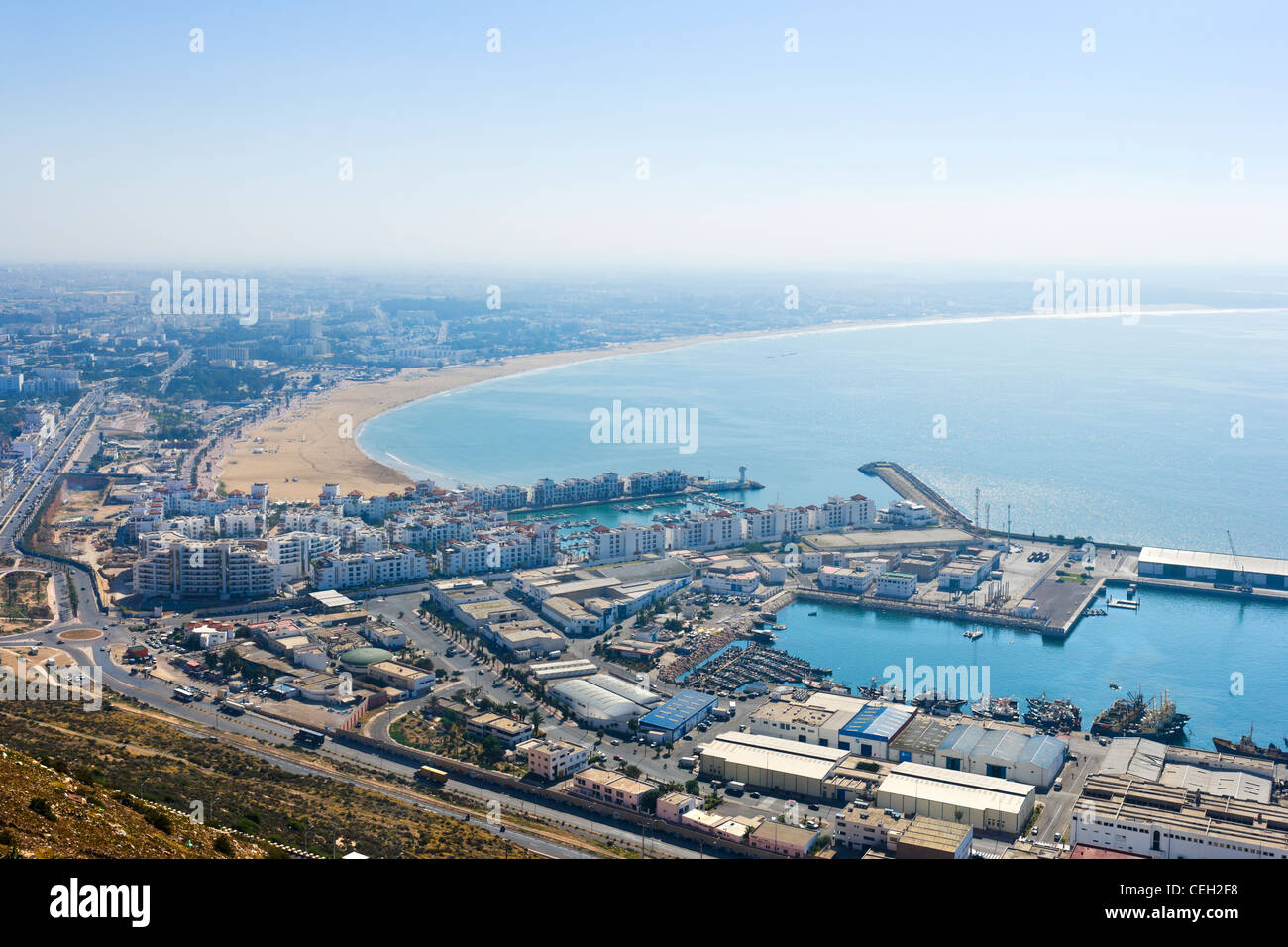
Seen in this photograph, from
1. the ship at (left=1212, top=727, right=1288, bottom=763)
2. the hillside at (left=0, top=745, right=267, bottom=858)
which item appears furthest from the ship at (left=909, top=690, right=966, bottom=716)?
the hillside at (left=0, top=745, right=267, bottom=858)

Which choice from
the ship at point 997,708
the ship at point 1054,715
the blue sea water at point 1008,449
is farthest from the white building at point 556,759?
the ship at point 1054,715

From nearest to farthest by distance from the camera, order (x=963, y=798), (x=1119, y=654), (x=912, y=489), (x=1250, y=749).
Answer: (x=963, y=798), (x=1250, y=749), (x=1119, y=654), (x=912, y=489)

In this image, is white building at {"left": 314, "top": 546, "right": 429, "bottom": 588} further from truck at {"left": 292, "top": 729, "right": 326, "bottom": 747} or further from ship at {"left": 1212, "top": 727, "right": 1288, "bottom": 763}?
ship at {"left": 1212, "top": 727, "right": 1288, "bottom": 763}

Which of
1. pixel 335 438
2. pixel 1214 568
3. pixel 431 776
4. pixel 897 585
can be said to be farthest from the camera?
pixel 335 438

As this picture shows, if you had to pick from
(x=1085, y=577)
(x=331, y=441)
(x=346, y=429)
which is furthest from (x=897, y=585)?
(x=346, y=429)

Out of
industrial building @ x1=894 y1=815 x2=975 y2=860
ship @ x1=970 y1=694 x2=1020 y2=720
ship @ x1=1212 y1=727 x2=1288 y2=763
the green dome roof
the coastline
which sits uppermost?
the coastline

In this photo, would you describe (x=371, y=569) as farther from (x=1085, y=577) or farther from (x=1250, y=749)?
(x=1250, y=749)
